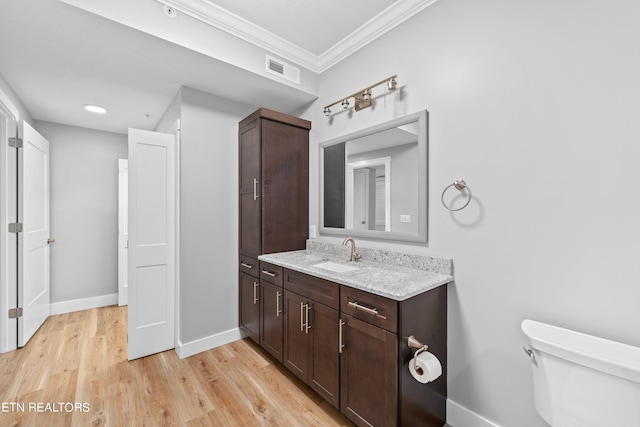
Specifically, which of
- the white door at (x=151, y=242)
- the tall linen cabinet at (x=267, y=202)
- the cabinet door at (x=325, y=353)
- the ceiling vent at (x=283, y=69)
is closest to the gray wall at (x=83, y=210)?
the white door at (x=151, y=242)

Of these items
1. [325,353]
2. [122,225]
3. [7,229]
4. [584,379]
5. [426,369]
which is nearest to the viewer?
[584,379]

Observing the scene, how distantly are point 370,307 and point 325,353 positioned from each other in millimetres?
511

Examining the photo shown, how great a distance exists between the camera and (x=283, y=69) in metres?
2.36

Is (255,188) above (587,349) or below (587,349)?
above

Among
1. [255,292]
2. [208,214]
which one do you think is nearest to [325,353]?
[255,292]

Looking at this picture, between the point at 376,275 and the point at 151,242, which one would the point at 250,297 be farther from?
the point at 376,275

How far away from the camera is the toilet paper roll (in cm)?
126

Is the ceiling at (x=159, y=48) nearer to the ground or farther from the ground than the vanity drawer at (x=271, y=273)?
farther from the ground

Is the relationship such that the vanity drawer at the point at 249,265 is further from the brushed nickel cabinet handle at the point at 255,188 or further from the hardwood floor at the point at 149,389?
the hardwood floor at the point at 149,389

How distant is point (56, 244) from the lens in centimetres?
341

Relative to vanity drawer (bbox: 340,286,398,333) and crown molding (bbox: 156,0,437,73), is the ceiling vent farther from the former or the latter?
vanity drawer (bbox: 340,286,398,333)

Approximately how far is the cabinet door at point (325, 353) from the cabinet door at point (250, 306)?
2.59 ft

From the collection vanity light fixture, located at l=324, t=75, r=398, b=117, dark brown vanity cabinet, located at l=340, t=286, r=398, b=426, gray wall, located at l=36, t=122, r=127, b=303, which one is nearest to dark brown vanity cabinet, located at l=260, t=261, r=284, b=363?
dark brown vanity cabinet, located at l=340, t=286, r=398, b=426

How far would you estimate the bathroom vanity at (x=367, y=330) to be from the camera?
4.39 ft
